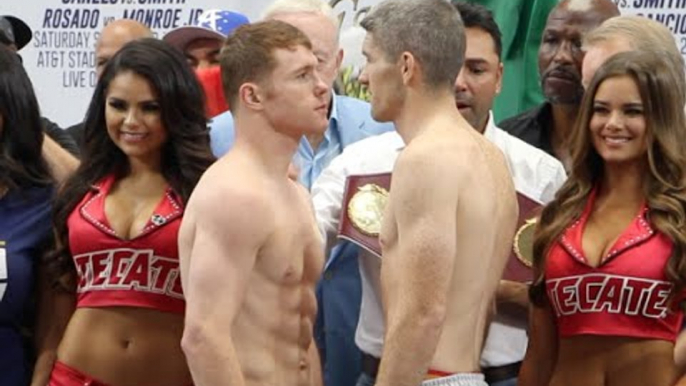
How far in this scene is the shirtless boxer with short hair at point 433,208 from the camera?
5.08m

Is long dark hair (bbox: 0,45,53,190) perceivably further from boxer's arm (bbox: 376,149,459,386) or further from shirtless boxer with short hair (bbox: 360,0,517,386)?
boxer's arm (bbox: 376,149,459,386)

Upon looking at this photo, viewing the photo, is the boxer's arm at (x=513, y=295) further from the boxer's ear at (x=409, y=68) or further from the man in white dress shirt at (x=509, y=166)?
the boxer's ear at (x=409, y=68)

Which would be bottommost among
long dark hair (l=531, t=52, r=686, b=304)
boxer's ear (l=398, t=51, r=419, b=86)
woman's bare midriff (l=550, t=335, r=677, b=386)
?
woman's bare midriff (l=550, t=335, r=677, b=386)

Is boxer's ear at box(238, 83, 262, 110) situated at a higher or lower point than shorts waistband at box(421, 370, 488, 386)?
higher

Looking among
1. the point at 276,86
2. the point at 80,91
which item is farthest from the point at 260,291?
the point at 80,91

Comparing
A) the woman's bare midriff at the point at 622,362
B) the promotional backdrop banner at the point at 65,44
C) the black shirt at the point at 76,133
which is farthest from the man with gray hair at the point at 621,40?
the promotional backdrop banner at the point at 65,44

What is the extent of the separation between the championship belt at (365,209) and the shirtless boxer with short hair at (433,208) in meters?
0.52

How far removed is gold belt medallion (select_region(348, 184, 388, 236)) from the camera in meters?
5.85

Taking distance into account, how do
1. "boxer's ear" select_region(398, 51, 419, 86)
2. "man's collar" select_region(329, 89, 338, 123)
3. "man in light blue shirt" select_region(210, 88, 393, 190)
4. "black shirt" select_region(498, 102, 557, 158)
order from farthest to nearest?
"black shirt" select_region(498, 102, 557, 158), "man's collar" select_region(329, 89, 338, 123), "man in light blue shirt" select_region(210, 88, 393, 190), "boxer's ear" select_region(398, 51, 419, 86)

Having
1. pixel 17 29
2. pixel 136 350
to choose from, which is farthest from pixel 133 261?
pixel 17 29

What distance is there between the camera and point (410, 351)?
5.07m

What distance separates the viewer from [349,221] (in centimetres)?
589

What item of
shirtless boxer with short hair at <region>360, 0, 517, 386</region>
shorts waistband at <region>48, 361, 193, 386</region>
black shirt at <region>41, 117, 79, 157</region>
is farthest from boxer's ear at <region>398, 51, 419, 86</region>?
black shirt at <region>41, 117, 79, 157</region>

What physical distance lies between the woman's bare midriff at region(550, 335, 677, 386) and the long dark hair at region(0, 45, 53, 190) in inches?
67.8
